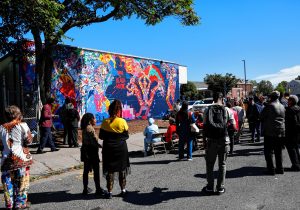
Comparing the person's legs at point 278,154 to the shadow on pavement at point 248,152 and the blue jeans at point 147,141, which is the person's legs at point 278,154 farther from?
the blue jeans at point 147,141

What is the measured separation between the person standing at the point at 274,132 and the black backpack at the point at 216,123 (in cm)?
186

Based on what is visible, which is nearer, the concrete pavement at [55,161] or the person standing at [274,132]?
the person standing at [274,132]

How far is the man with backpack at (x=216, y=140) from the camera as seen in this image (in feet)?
20.7

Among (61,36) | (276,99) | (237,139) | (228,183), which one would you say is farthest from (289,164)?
(61,36)

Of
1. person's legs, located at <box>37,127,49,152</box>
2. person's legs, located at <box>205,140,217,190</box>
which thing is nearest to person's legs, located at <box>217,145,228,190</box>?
person's legs, located at <box>205,140,217,190</box>

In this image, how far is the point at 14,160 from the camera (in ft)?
18.7

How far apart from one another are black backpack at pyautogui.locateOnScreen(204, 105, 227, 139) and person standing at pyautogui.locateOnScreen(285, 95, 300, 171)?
102 inches

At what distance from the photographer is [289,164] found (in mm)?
8781

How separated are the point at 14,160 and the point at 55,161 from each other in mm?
4412

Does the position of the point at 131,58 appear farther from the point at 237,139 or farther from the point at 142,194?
the point at 142,194

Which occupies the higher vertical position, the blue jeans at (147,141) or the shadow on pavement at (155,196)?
the blue jeans at (147,141)

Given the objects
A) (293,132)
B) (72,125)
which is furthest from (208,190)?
(72,125)

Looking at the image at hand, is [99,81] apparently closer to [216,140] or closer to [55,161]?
[55,161]

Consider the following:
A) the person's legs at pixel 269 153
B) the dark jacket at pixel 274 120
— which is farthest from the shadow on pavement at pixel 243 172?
the dark jacket at pixel 274 120
